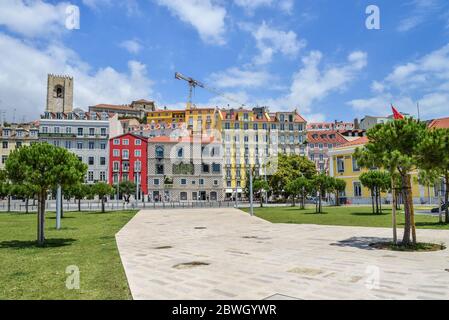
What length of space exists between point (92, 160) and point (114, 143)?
235 inches

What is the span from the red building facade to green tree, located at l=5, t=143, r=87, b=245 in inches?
2605

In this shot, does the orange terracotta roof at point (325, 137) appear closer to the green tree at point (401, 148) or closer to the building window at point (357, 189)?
the building window at point (357, 189)

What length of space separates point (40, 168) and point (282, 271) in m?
9.74

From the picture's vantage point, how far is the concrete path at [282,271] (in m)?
6.80

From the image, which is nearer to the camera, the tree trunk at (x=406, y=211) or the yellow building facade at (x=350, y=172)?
the tree trunk at (x=406, y=211)

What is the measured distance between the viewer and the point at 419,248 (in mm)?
12078

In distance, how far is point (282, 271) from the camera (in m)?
8.74

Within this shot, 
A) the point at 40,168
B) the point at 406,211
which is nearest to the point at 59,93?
the point at 40,168

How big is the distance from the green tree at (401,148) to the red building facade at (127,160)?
2752 inches

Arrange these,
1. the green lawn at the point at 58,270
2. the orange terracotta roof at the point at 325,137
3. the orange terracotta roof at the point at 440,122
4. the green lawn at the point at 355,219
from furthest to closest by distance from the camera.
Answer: the orange terracotta roof at the point at 325,137, the orange terracotta roof at the point at 440,122, the green lawn at the point at 355,219, the green lawn at the point at 58,270

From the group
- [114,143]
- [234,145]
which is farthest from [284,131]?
[114,143]

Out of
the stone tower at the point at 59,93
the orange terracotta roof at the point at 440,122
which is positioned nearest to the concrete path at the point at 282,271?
the orange terracotta roof at the point at 440,122

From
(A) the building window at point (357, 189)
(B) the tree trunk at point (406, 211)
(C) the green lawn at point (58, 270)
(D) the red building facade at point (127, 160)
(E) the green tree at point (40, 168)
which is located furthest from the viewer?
(D) the red building facade at point (127, 160)

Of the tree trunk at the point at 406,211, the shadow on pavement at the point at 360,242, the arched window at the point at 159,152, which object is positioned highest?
the arched window at the point at 159,152
